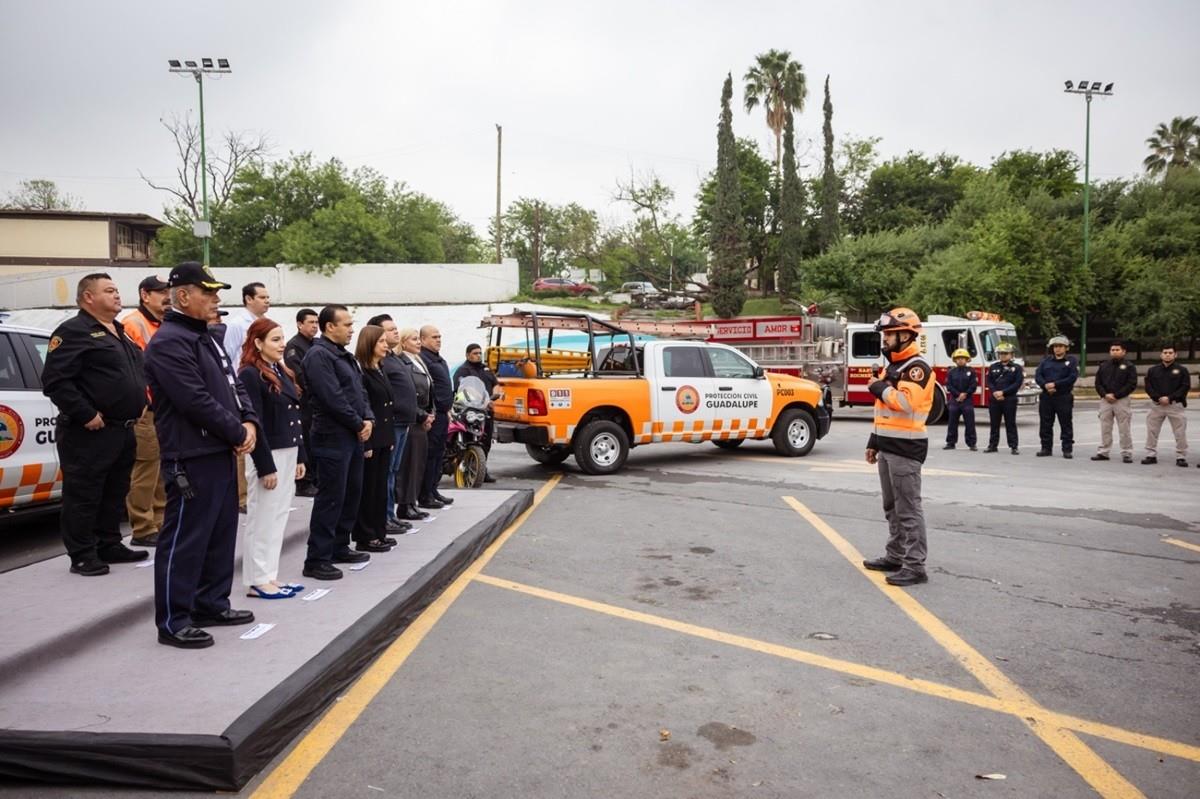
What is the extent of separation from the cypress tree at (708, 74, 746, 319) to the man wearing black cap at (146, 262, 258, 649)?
39.8 meters

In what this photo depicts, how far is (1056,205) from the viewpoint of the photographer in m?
38.1

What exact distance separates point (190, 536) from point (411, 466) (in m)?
3.55

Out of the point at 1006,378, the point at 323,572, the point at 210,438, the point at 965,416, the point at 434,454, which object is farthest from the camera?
the point at 965,416

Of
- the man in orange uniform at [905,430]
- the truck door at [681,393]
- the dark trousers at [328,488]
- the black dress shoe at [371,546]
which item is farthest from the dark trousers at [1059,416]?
the dark trousers at [328,488]

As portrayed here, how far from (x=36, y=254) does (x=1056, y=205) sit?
50.5 meters

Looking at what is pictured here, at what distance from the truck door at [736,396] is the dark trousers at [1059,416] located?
4576 millimetres

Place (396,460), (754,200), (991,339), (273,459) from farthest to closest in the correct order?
(754,200) < (991,339) < (396,460) < (273,459)

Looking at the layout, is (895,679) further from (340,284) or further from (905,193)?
(905,193)

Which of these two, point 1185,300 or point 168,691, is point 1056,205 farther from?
point 168,691

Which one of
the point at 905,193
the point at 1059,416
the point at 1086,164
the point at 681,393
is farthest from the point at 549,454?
the point at 905,193

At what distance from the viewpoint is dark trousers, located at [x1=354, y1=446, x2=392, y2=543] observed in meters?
6.49

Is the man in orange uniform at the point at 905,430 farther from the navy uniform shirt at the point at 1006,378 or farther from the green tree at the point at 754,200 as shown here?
the green tree at the point at 754,200

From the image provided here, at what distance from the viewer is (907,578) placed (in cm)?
621

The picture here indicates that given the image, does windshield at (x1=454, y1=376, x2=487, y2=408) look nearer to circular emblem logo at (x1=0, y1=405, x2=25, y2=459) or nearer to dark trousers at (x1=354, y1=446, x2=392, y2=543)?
dark trousers at (x1=354, y1=446, x2=392, y2=543)
